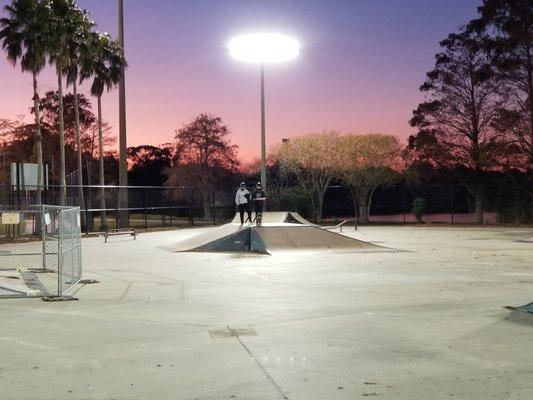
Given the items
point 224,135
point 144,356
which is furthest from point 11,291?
point 224,135

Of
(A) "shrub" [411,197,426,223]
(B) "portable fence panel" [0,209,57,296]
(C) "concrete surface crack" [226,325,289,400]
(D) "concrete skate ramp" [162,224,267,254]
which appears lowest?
(C) "concrete surface crack" [226,325,289,400]

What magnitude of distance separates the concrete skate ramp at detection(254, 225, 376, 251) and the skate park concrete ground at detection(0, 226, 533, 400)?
5625mm

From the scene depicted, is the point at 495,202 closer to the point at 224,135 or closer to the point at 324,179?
the point at 324,179

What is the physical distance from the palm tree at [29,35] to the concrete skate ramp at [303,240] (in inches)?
521

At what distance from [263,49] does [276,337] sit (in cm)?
2561

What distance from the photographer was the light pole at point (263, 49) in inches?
1221

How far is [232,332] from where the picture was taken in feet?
25.4

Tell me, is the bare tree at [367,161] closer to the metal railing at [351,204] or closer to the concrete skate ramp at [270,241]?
the metal railing at [351,204]

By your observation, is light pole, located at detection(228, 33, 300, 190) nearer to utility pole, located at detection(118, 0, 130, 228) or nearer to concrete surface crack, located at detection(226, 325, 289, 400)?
utility pole, located at detection(118, 0, 130, 228)

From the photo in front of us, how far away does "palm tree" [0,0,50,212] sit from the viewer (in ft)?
95.5

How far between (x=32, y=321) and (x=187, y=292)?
128 inches

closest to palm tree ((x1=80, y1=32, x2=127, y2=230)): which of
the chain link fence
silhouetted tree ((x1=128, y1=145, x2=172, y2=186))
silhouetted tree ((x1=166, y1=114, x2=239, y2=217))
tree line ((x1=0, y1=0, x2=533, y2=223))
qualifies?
tree line ((x1=0, y1=0, x2=533, y2=223))

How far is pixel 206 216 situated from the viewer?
44125 millimetres

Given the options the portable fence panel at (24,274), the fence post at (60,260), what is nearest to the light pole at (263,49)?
the portable fence panel at (24,274)
